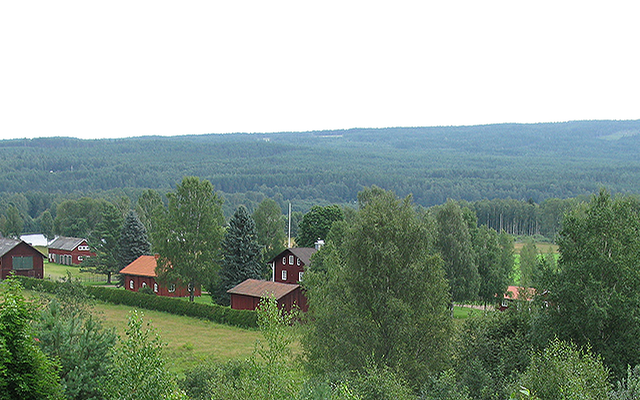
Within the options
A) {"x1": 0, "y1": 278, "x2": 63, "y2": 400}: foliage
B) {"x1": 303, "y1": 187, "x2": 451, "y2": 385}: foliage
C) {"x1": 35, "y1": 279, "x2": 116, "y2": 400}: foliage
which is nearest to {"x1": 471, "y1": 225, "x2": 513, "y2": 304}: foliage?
{"x1": 303, "y1": 187, "x2": 451, "y2": 385}: foliage

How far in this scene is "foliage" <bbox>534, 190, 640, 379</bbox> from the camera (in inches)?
945

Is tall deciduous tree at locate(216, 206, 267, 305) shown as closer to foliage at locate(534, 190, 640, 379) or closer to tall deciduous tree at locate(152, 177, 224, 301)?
tall deciduous tree at locate(152, 177, 224, 301)

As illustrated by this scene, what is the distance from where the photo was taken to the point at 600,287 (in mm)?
24328

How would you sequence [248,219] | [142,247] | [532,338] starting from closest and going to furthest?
[532,338] < [248,219] < [142,247]

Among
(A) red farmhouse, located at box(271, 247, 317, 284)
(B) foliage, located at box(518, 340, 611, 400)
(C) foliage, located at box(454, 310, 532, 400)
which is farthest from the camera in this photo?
(A) red farmhouse, located at box(271, 247, 317, 284)

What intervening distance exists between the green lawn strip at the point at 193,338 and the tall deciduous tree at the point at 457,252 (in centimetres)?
1491

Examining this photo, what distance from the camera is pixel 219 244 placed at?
52844 millimetres

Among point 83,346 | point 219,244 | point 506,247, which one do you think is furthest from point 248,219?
Answer: point 83,346

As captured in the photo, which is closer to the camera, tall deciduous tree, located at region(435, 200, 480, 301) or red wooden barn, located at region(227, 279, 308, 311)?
red wooden barn, located at region(227, 279, 308, 311)

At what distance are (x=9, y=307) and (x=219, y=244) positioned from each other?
3834cm

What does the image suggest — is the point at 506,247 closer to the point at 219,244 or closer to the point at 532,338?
the point at 219,244

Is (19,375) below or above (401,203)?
below

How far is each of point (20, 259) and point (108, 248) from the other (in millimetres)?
8676

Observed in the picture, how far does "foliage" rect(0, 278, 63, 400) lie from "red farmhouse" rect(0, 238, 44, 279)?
57.6m
